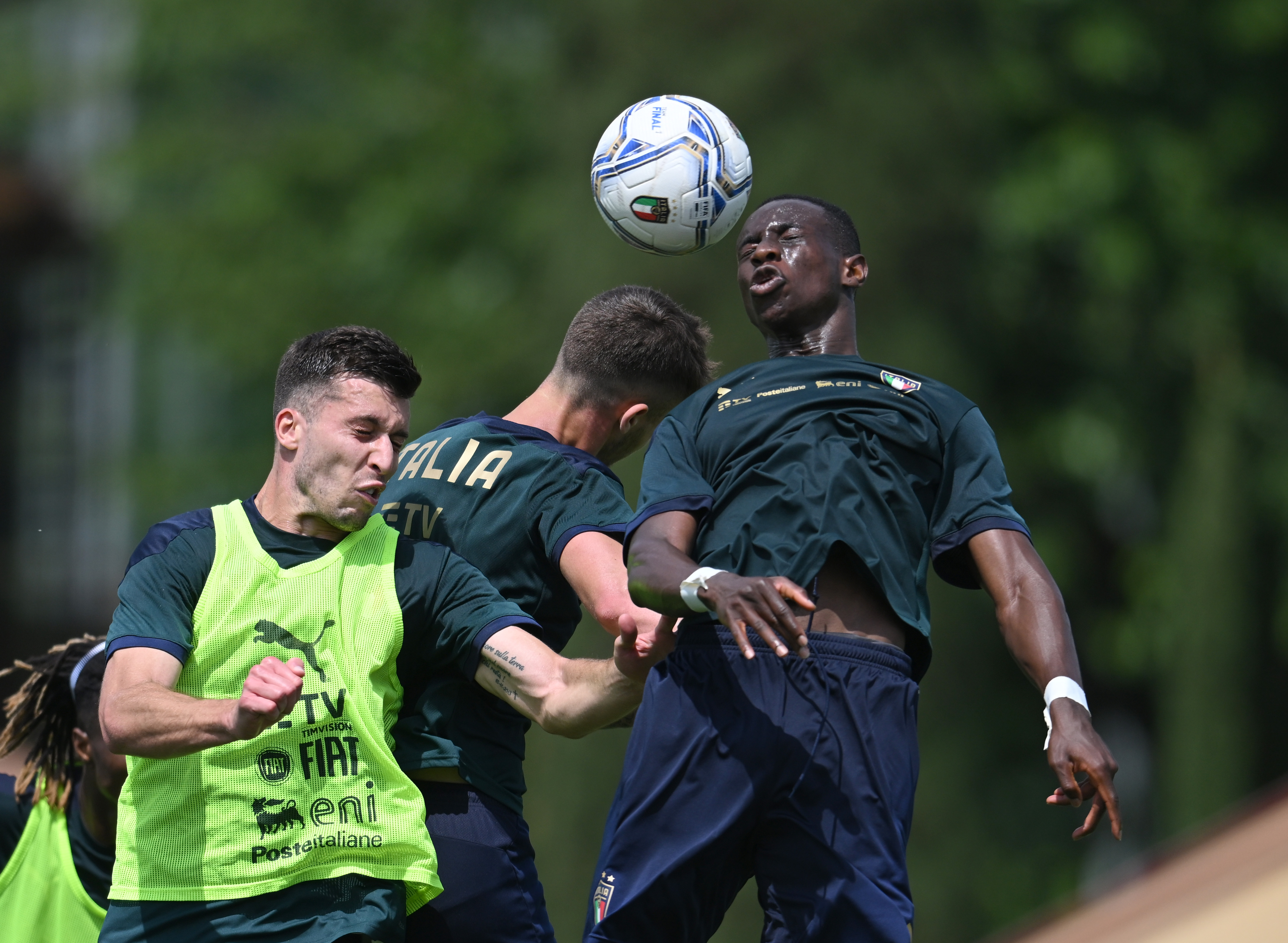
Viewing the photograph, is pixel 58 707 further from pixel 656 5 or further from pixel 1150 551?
pixel 1150 551

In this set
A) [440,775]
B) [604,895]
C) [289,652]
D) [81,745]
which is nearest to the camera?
[289,652]

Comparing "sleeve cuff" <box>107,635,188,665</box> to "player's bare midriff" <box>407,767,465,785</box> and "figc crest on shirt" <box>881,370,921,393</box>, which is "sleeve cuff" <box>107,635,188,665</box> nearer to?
"player's bare midriff" <box>407,767,465,785</box>

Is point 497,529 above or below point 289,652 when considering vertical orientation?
above

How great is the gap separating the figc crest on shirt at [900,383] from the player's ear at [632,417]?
1018 mm

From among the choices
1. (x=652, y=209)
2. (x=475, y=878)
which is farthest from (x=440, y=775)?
(x=652, y=209)

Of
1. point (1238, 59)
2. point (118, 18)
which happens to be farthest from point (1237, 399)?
point (118, 18)

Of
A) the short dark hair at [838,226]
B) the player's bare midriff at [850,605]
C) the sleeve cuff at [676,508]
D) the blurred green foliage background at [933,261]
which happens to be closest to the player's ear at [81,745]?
the sleeve cuff at [676,508]

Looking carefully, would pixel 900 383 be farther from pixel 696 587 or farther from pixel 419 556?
pixel 419 556

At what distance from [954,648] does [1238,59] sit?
6.23 m

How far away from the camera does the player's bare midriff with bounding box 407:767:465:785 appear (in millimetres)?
4535

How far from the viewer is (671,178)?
5230mm

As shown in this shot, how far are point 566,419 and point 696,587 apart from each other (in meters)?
1.41

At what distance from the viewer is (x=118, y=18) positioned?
72.9 ft

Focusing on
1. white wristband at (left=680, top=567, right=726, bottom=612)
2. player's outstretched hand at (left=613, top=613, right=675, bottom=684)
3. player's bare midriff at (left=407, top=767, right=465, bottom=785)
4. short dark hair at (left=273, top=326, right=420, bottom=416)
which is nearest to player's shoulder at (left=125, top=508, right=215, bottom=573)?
short dark hair at (left=273, top=326, right=420, bottom=416)
